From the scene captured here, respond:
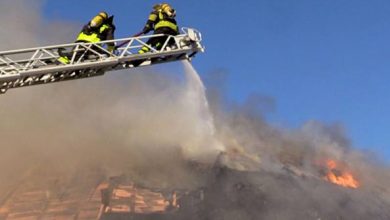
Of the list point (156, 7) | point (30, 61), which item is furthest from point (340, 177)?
point (30, 61)

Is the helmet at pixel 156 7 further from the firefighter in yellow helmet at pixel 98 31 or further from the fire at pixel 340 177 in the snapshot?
the fire at pixel 340 177

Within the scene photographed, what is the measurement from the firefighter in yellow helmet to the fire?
83.0ft

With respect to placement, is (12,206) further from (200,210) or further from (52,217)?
(200,210)

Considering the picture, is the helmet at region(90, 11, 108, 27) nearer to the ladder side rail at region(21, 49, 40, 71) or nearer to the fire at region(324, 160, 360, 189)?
the ladder side rail at region(21, 49, 40, 71)

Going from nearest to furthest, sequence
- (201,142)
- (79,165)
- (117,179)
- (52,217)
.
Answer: (52,217) → (117,179) → (79,165) → (201,142)

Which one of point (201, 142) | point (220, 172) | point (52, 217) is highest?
point (201, 142)

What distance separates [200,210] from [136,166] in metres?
7.23

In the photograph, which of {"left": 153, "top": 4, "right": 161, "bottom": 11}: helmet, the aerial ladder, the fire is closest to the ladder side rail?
the aerial ladder

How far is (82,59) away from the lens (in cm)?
1145

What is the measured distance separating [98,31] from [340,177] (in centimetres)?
2782

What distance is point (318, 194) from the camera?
2934cm

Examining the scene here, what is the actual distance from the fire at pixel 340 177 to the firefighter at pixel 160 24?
965 inches

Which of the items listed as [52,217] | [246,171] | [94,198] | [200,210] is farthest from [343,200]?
[52,217]

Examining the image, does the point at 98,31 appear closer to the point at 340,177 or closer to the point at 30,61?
the point at 30,61
